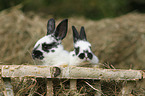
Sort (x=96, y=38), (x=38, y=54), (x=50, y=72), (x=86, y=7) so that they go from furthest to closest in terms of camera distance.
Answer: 1. (x=86, y=7)
2. (x=96, y=38)
3. (x=38, y=54)
4. (x=50, y=72)

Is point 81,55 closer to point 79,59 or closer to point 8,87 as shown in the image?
point 79,59

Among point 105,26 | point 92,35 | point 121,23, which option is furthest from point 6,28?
point 121,23

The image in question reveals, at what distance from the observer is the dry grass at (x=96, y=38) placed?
118 inches

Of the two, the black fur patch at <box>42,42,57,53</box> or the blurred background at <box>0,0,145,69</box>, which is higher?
the blurred background at <box>0,0,145,69</box>

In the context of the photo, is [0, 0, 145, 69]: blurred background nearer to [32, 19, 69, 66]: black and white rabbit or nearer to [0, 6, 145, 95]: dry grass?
[0, 6, 145, 95]: dry grass

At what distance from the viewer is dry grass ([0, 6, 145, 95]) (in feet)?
9.84

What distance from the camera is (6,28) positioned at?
3107 millimetres

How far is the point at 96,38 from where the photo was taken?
339 centimetres

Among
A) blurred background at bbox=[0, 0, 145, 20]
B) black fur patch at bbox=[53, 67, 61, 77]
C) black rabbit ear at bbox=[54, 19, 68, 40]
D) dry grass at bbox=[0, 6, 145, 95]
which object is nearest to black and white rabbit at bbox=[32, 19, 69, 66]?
black rabbit ear at bbox=[54, 19, 68, 40]

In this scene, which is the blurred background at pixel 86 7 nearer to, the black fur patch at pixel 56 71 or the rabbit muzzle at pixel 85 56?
the rabbit muzzle at pixel 85 56

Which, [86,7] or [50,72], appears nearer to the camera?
[50,72]

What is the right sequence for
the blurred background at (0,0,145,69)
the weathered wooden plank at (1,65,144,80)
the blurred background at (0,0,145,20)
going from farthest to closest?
the blurred background at (0,0,145,20) → the blurred background at (0,0,145,69) → the weathered wooden plank at (1,65,144,80)

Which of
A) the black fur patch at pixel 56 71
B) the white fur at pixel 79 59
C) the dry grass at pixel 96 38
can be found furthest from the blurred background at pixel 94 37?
the black fur patch at pixel 56 71

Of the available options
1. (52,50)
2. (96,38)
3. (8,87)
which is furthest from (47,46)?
(96,38)
